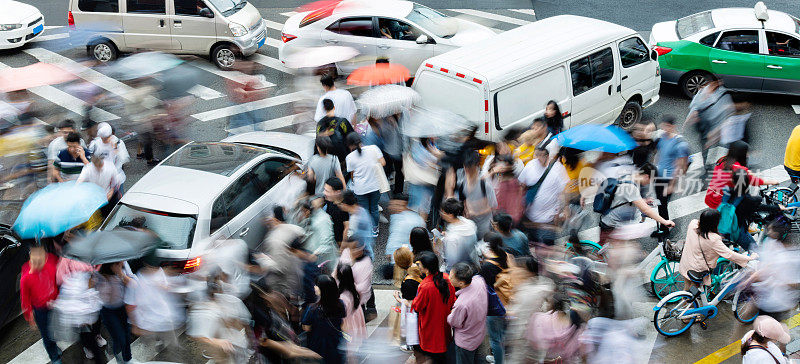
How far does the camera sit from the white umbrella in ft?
38.3

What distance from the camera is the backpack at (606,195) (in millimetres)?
8188

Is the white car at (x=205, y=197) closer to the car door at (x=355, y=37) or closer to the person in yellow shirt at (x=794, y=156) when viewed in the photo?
the car door at (x=355, y=37)

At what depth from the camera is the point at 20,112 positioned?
35.6 ft

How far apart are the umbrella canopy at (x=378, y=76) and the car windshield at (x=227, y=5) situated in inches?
195

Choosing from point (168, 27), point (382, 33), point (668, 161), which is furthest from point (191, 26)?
point (668, 161)

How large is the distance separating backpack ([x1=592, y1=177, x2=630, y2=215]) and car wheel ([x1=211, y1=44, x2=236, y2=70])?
9.18 metres

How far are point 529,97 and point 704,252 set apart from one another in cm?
373

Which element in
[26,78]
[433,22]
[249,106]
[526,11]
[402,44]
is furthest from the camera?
[526,11]

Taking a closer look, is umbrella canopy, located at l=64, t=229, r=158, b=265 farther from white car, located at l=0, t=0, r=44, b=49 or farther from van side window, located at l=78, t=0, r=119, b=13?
white car, located at l=0, t=0, r=44, b=49

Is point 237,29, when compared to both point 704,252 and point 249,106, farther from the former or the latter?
point 704,252

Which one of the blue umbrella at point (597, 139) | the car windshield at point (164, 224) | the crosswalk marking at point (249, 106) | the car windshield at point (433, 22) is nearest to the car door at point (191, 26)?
the crosswalk marking at point (249, 106)

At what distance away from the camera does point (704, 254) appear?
23.8ft

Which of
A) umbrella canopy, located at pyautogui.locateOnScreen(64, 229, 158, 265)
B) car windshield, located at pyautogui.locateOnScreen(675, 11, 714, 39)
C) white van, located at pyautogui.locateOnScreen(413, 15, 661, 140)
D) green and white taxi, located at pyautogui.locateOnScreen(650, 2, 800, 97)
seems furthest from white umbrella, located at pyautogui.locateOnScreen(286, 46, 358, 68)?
car windshield, located at pyautogui.locateOnScreen(675, 11, 714, 39)

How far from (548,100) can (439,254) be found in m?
3.44
